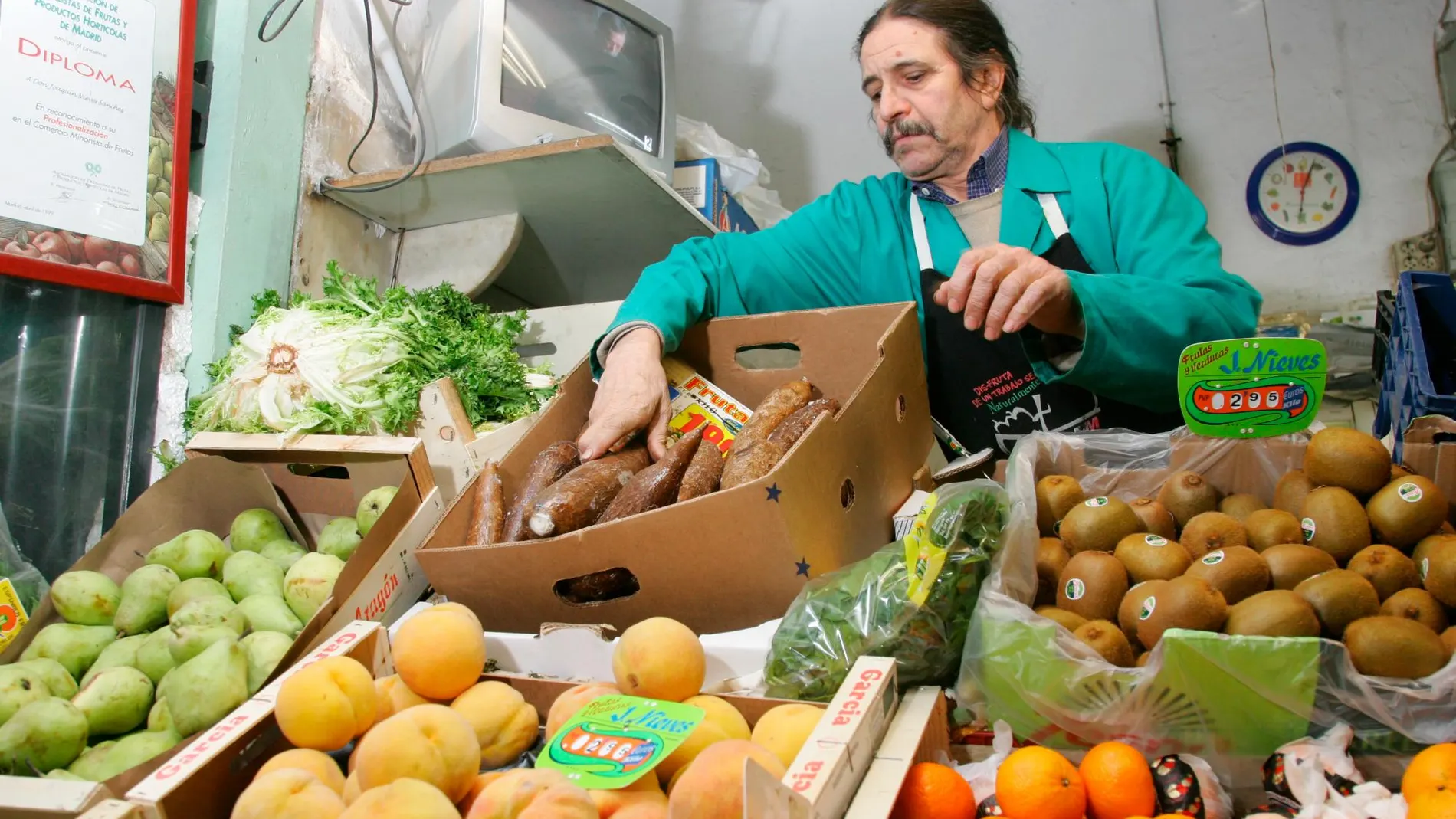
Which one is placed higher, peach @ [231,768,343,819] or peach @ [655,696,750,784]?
peach @ [655,696,750,784]

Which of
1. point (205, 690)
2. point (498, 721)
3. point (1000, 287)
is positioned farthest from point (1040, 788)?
point (205, 690)

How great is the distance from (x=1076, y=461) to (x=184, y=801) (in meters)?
1.32

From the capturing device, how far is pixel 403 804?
825 mm

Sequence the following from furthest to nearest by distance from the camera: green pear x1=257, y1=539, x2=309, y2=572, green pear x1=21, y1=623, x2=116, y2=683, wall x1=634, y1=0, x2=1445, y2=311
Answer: wall x1=634, y1=0, x2=1445, y2=311 < green pear x1=257, y1=539, x2=309, y2=572 < green pear x1=21, y1=623, x2=116, y2=683

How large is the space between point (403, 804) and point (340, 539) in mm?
964

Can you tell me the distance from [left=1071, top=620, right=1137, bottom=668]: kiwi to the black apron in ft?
3.12

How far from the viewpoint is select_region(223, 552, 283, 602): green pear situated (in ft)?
5.00

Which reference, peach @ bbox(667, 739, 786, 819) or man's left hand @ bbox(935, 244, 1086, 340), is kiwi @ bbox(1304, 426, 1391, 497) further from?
peach @ bbox(667, 739, 786, 819)

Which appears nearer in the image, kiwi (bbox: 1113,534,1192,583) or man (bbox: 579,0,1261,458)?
kiwi (bbox: 1113,534,1192,583)

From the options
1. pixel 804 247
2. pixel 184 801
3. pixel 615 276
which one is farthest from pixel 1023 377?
pixel 615 276

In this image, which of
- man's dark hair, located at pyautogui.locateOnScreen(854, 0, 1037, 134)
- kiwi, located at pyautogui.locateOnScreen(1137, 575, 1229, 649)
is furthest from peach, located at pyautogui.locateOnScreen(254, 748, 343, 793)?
man's dark hair, located at pyautogui.locateOnScreen(854, 0, 1037, 134)

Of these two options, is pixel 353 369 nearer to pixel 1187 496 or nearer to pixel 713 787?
pixel 713 787

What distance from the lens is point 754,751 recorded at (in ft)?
2.96

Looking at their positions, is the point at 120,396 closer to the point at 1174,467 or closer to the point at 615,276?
the point at 615,276
